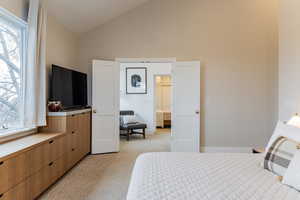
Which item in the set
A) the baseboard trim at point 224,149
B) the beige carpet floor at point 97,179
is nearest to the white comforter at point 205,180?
the beige carpet floor at point 97,179

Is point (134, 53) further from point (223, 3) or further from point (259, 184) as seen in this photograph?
point (259, 184)

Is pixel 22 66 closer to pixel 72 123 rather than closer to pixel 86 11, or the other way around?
pixel 72 123

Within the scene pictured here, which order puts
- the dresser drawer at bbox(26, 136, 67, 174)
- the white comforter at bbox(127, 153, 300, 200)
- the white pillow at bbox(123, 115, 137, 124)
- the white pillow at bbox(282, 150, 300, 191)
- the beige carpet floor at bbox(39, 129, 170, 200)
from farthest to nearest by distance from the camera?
1. the white pillow at bbox(123, 115, 137, 124)
2. the beige carpet floor at bbox(39, 129, 170, 200)
3. the dresser drawer at bbox(26, 136, 67, 174)
4. the white pillow at bbox(282, 150, 300, 191)
5. the white comforter at bbox(127, 153, 300, 200)

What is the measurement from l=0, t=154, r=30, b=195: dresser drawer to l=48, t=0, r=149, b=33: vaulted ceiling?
2.53m

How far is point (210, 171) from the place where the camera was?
1740 mm

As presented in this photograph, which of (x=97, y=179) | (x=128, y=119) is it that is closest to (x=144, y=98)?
(x=128, y=119)

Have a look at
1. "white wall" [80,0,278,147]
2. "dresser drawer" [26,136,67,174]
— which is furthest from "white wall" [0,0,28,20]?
"white wall" [80,0,278,147]

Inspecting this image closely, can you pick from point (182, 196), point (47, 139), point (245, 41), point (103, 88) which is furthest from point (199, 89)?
point (182, 196)

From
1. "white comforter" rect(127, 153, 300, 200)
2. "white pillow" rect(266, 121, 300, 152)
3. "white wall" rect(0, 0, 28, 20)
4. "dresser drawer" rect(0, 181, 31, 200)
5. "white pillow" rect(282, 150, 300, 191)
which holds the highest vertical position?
"white wall" rect(0, 0, 28, 20)

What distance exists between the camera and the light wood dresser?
1980mm

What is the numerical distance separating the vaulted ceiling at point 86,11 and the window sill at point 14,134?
2.04 m

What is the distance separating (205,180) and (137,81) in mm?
5941

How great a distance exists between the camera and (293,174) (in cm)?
148

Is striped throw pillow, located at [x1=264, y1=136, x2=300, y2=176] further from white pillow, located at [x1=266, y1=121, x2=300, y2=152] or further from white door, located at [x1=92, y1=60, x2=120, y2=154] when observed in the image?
white door, located at [x1=92, y1=60, x2=120, y2=154]
